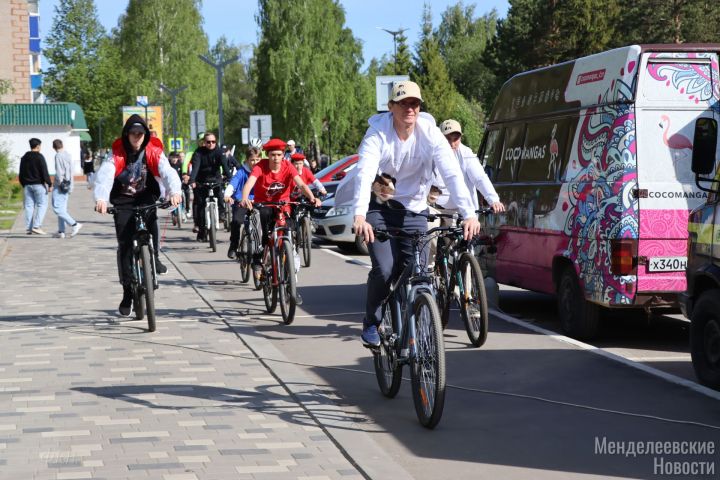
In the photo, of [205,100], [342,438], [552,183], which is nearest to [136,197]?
[552,183]

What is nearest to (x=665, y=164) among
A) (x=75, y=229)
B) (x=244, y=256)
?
(x=244, y=256)

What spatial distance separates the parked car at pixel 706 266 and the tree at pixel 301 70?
69032 millimetres

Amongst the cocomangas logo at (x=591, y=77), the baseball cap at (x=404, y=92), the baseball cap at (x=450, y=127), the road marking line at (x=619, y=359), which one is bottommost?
the road marking line at (x=619, y=359)

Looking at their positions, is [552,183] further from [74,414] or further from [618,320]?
[74,414]

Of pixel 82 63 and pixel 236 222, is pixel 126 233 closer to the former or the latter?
pixel 236 222

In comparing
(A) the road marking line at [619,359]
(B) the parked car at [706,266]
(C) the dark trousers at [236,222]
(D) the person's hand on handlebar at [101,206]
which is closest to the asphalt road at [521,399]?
(A) the road marking line at [619,359]

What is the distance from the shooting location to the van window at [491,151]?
41.4ft

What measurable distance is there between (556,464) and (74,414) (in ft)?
9.59

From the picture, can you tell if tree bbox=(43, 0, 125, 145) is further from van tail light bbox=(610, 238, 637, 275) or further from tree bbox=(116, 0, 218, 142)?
van tail light bbox=(610, 238, 637, 275)

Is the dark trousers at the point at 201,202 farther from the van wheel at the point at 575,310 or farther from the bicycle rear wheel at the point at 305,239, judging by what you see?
the van wheel at the point at 575,310

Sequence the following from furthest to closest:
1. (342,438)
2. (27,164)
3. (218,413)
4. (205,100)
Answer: (205,100)
(27,164)
(218,413)
(342,438)

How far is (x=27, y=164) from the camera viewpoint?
81.5 feet

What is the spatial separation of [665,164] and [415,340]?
150 inches

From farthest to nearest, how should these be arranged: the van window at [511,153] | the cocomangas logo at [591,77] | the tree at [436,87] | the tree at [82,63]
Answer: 1. the tree at [82,63]
2. the tree at [436,87]
3. the van window at [511,153]
4. the cocomangas logo at [591,77]
